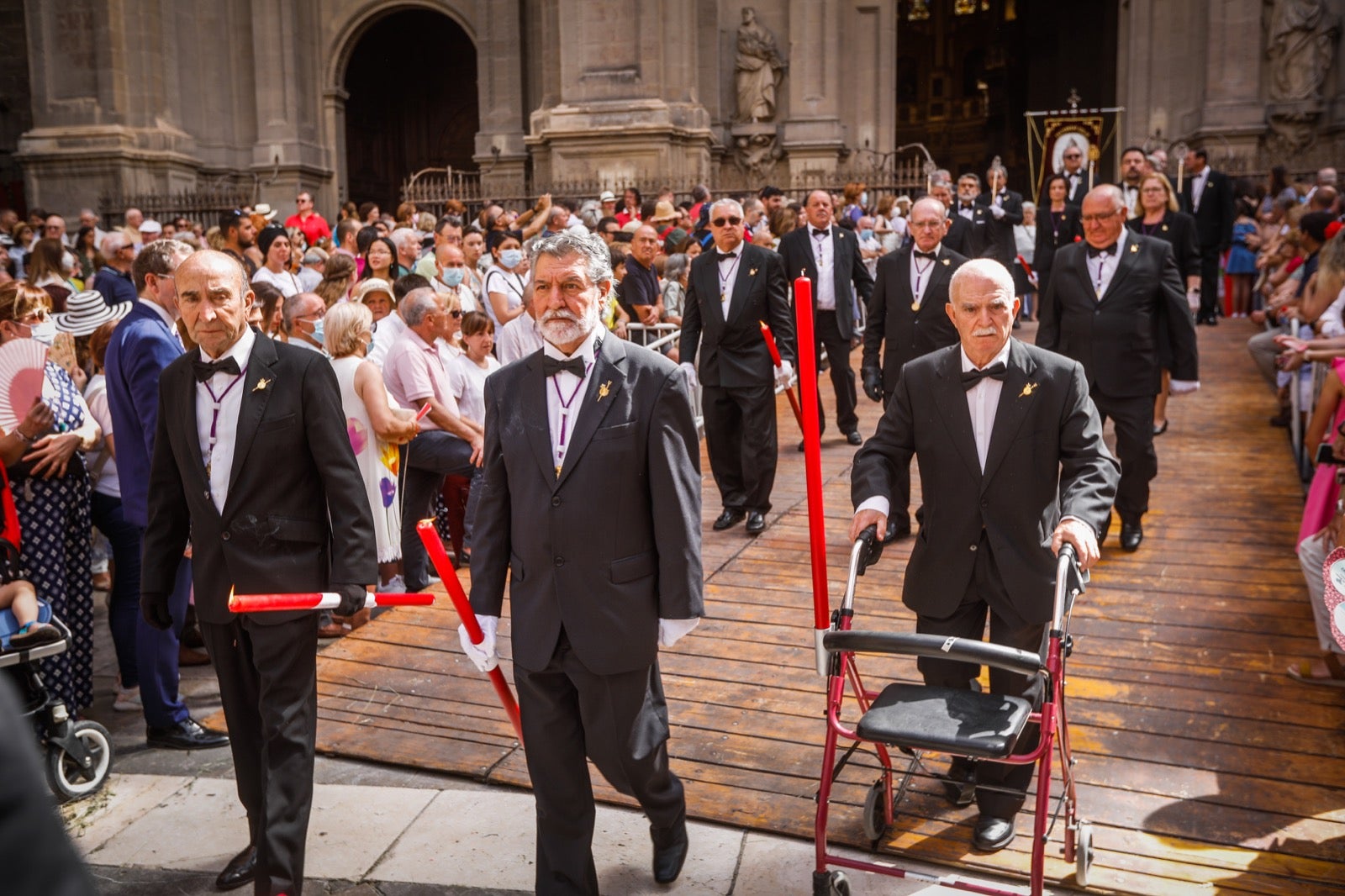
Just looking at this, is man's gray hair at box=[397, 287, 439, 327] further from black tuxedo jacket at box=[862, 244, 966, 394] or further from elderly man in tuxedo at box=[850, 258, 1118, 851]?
elderly man in tuxedo at box=[850, 258, 1118, 851]

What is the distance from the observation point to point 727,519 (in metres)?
8.15

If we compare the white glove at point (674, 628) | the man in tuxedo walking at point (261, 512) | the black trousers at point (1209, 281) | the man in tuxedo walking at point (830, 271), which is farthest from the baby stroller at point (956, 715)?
the black trousers at point (1209, 281)

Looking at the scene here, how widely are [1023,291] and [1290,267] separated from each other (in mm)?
2863

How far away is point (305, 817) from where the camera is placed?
3.94 m

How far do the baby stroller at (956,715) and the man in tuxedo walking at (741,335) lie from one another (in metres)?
4.10

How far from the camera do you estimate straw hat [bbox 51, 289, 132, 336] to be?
6.62 metres

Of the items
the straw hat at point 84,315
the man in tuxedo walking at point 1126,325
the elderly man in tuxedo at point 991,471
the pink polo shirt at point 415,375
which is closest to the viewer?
the elderly man in tuxedo at point 991,471

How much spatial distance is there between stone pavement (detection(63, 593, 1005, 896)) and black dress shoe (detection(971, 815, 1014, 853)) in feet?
0.69

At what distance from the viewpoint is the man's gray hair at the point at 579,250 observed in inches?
144

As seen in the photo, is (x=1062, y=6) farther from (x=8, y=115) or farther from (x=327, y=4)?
(x=8, y=115)

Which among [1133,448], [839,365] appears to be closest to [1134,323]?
[1133,448]

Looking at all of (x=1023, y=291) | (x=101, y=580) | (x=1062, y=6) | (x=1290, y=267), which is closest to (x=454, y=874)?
(x=101, y=580)

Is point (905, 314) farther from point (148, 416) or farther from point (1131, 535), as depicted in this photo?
point (148, 416)

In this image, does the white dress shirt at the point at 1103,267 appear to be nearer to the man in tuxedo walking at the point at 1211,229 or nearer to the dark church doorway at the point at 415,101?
the man in tuxedo walking at the point at 1211,229
